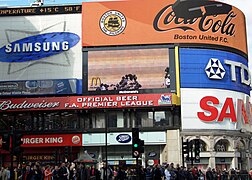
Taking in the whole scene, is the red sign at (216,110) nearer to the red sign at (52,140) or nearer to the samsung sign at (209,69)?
the samsung sign at (209,69)

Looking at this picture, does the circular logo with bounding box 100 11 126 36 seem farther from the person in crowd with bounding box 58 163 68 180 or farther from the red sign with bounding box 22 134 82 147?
the person in crowd with bounding box 58 163 68 180

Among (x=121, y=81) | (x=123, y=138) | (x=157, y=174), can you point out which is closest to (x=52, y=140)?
(x=123, y=138)

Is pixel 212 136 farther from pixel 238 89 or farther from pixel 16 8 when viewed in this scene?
pixel 16 8

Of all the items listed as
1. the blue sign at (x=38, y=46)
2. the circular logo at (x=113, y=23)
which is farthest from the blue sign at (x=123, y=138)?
the blue sign at (x=38, y=46)

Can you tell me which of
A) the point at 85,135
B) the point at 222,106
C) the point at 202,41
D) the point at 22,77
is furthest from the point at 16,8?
the point at 222,106

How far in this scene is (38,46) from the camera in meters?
58.9

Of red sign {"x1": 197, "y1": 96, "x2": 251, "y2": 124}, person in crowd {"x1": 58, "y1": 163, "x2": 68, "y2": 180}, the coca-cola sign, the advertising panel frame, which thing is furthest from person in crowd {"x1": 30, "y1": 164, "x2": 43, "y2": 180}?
the coca-cola sign

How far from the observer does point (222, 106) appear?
189ft

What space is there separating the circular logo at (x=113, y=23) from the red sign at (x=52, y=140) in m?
12.6

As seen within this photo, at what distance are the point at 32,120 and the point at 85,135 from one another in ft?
21.6

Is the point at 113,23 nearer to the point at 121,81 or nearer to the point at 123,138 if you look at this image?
the point at 121,81

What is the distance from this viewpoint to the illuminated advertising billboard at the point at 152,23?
189ft

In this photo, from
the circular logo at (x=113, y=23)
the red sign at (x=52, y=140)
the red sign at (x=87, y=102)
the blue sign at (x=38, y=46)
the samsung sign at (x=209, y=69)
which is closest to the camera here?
the red sign at (x=87, y=102)

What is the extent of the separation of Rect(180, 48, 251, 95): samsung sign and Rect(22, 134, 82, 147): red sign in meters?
13.6
